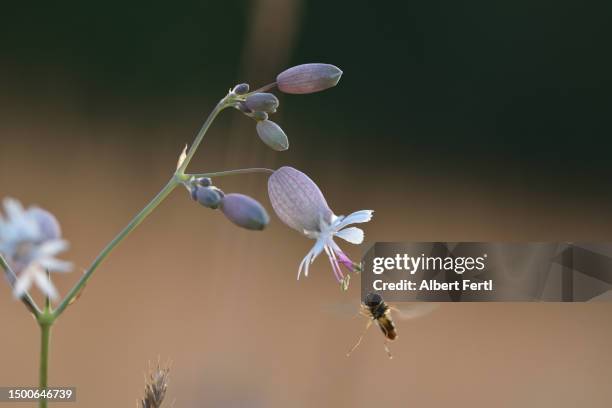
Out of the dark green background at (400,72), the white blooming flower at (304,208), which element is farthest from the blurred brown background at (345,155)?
the white blooming flower at (304,208)

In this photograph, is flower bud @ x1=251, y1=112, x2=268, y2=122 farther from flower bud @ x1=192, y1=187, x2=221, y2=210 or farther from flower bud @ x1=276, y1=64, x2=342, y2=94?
flower bud @ x1=192, y1=187, x2=221, y2=210

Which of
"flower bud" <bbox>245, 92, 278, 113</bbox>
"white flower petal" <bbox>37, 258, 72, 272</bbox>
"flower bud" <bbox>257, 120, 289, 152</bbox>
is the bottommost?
"white flower petal" <bbox>37, 258, 72, 272</bbox>

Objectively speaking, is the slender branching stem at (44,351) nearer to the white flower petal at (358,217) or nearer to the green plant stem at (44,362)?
the green plant stem at (44,362)

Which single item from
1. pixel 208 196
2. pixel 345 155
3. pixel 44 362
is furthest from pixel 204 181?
pixel 345 155

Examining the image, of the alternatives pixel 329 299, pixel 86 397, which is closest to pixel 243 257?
pixel 329 299

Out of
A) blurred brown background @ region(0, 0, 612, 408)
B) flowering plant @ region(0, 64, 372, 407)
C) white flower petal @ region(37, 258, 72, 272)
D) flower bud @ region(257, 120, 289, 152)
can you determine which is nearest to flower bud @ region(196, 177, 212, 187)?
flowering plant @ region(0, 64, 372, 407)

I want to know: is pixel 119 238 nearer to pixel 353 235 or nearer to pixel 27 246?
pixel 27 246
